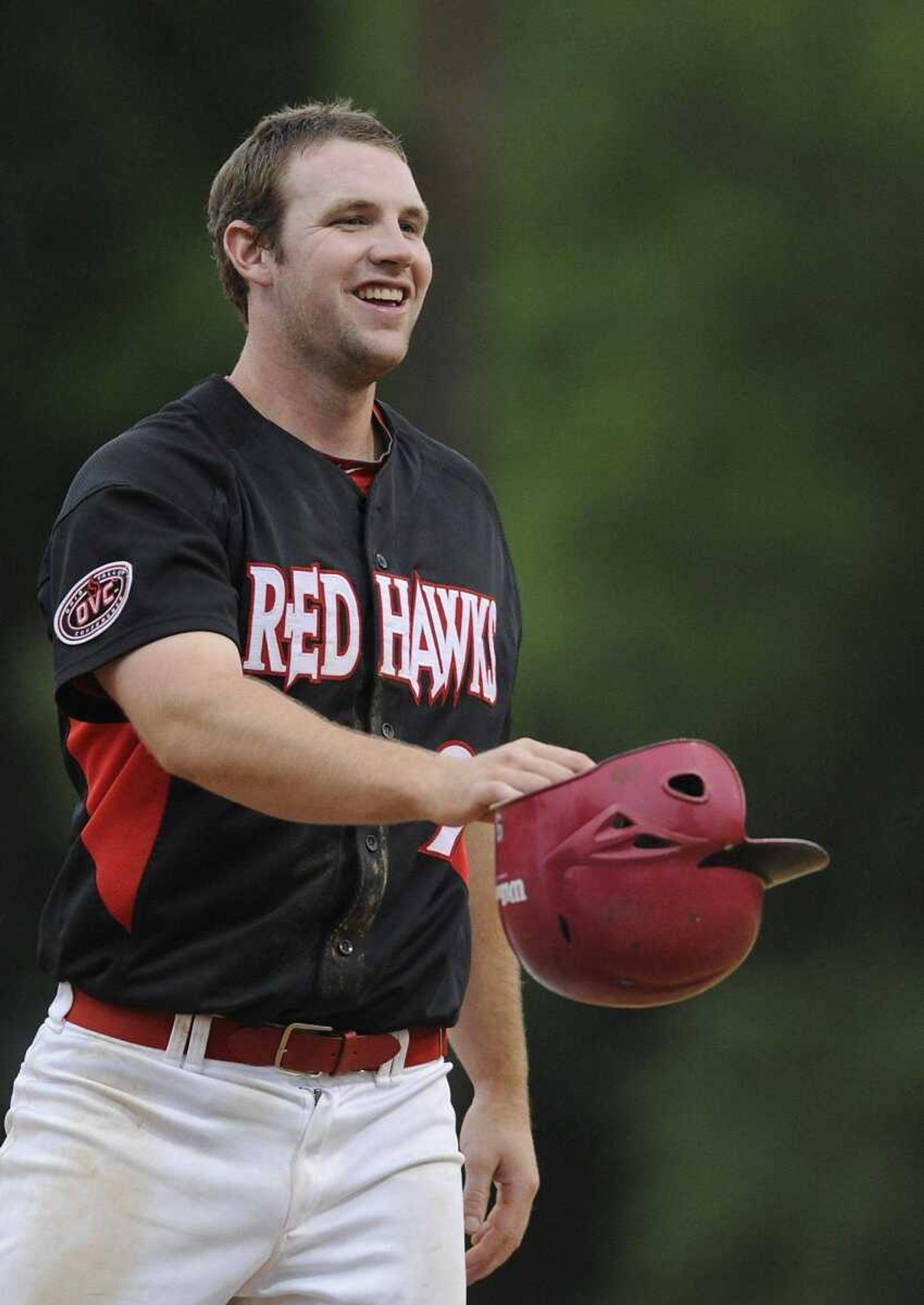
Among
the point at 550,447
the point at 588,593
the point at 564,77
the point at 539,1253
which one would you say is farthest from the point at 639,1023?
the point at 564,77

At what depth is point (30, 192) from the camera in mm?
5996

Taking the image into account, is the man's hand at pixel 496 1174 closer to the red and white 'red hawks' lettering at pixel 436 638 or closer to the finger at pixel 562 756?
the red and white 'red hawks' lettering at pixel 436 638

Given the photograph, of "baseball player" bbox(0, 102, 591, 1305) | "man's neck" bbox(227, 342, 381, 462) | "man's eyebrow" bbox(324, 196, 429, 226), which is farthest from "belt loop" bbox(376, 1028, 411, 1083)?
"man's eyebrow" bbox(324, 196, 429, 226)

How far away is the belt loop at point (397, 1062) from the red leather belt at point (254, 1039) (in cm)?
2

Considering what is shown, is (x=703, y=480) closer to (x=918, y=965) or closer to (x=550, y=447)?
(x=550, y=447)

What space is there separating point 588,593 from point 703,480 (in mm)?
534

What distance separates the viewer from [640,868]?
2.17m

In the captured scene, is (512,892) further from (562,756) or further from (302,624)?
(302,624)

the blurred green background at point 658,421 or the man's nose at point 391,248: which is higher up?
the man's nose at point 391,248

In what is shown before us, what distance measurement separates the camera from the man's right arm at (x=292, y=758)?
2.10 m

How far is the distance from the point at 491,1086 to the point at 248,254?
4.05ft

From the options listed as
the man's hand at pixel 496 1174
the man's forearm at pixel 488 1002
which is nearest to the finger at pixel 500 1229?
the man's hand at pixel 496 1174

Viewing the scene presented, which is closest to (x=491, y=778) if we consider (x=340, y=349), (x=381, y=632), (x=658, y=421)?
(x=381, y=632)

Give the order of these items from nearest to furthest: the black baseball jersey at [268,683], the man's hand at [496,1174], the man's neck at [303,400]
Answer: the black baseball jersey at [268,683]
the man's neck at [303,400]
the man's hand at [496,1174]
